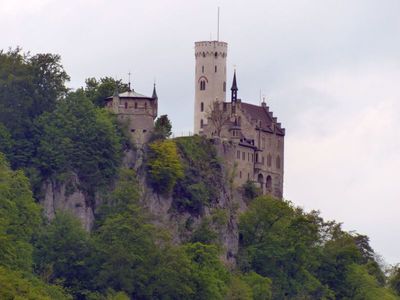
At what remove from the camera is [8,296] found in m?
124

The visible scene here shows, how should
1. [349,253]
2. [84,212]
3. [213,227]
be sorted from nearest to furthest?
1. [84,212]
2. [213,227]
3. [349,253]

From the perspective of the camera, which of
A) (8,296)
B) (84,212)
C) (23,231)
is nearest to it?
(8,296)

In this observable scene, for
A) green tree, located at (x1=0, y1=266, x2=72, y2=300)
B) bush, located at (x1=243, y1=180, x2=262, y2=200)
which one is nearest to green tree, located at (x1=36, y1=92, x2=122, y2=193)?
green tree, located at (x1=0, y1=266, x2=72, y2=300)

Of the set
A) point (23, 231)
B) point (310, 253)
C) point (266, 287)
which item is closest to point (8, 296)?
point (23, 231)

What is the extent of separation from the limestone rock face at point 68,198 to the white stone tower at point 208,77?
28.4 metres

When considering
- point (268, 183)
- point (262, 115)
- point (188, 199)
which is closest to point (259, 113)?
point (262, 115)

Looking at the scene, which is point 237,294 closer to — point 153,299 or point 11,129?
point 153,299

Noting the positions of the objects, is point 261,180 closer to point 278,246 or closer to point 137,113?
point 278,246

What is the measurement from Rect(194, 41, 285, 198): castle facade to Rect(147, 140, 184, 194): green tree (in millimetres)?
9772

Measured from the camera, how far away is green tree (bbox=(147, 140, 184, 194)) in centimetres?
15075

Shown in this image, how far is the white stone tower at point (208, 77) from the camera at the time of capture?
173875 mm

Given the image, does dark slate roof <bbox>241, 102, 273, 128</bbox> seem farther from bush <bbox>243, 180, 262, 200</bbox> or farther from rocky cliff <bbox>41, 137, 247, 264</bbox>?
rocky cliff <bbox>41, 137, 247, 264</bbox>

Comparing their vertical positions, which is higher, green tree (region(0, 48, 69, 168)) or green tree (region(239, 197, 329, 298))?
green tree (region(0, 48, 69, 168))

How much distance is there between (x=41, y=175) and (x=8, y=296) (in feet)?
75.9
